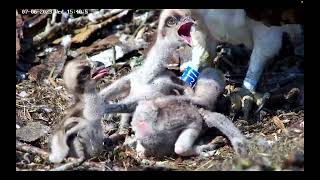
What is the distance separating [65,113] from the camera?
2.70 meters

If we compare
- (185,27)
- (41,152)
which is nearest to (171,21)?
(185,27)

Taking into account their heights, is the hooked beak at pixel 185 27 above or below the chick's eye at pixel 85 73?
above

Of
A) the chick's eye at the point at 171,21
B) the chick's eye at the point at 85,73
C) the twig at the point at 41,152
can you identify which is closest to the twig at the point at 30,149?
the twig at the point at 41,152

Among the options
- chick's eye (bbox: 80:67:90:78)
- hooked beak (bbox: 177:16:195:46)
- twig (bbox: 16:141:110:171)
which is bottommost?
twig (bbox: 16:141:110:171)

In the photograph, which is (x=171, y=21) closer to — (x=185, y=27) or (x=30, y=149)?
(x=185, y=27)

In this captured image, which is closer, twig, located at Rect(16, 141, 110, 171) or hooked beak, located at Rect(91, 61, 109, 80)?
twig, located at Rect(16, 141, 110, 171)

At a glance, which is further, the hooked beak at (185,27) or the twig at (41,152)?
the hooked beak at (185,27)

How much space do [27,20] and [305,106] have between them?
121 cm

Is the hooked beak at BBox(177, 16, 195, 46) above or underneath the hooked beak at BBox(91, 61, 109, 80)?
above

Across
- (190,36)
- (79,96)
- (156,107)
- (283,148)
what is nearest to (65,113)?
(79,96)

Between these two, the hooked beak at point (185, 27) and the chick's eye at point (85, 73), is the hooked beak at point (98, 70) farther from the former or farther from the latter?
the hooked beak at point (185, 27)

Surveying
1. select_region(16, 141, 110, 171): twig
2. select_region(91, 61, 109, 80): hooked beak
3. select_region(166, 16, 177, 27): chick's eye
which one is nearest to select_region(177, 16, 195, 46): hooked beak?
select_region(166, 16, 177, 27): chick's eye

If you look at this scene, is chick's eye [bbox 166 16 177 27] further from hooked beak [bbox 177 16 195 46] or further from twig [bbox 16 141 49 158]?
twig [bbox 16 141 49 158]
